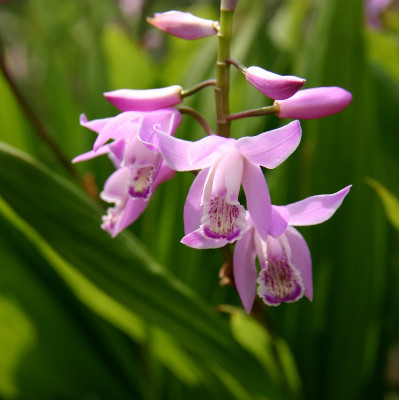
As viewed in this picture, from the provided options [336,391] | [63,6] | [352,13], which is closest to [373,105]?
[352,13]

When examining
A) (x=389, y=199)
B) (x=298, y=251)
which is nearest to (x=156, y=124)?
(x=298, y=251)

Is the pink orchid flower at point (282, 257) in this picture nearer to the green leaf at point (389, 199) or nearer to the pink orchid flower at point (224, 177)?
the pink orchid flower at point (224, 177)

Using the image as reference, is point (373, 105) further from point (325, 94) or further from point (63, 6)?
point (63, 6)

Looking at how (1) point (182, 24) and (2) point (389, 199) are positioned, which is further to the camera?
(2) point (389, 199)

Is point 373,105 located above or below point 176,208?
above

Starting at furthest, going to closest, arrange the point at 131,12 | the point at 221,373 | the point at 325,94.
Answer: the point at 131,12
the point at 221,373
the point at 325,94

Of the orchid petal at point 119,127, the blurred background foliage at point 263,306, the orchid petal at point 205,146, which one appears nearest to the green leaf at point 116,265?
the blurred background foliage at point 263,306

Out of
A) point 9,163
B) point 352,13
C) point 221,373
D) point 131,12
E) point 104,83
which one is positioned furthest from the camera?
point 131,12

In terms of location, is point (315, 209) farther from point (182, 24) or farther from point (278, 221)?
point (182, 24)
